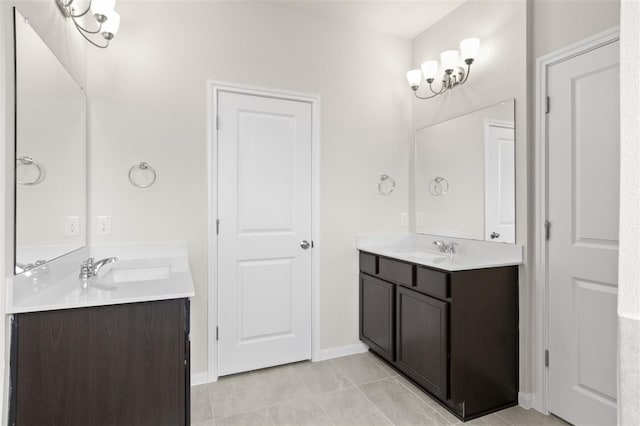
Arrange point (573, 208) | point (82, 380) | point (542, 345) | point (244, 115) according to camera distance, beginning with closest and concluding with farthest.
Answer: point (82, 380) → point (573, 208) → point (542, 345) → point (244, 115)

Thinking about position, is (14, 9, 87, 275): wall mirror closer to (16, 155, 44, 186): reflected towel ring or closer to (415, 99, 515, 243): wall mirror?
(16, 155, 44, 186): reflected towel ring

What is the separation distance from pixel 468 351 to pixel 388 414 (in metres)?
0.59

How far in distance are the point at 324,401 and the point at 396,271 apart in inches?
37.9

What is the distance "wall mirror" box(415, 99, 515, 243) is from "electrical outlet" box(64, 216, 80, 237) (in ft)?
8.00

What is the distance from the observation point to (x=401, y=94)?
318 cm

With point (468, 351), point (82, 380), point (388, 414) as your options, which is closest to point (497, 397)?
point (468, 351)

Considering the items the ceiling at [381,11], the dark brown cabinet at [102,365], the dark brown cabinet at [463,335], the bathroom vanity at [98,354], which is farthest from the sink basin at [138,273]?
the ceiling at [381,11]

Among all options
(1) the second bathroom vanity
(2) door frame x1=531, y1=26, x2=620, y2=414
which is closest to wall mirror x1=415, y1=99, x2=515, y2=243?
(2) door frame x1=531, y1=26, x2=620, y2=414

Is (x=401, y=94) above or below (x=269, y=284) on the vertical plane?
above

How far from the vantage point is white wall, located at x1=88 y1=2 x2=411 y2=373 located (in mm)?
2285

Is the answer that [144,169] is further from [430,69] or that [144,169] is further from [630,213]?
[630,213]

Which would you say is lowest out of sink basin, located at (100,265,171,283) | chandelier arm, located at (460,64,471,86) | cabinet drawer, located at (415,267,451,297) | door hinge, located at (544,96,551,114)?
cabinet drawer, located at (415,267,451,297)

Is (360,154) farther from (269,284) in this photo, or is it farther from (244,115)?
(269,284)

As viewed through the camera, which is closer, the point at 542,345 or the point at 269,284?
the point at 542,345
